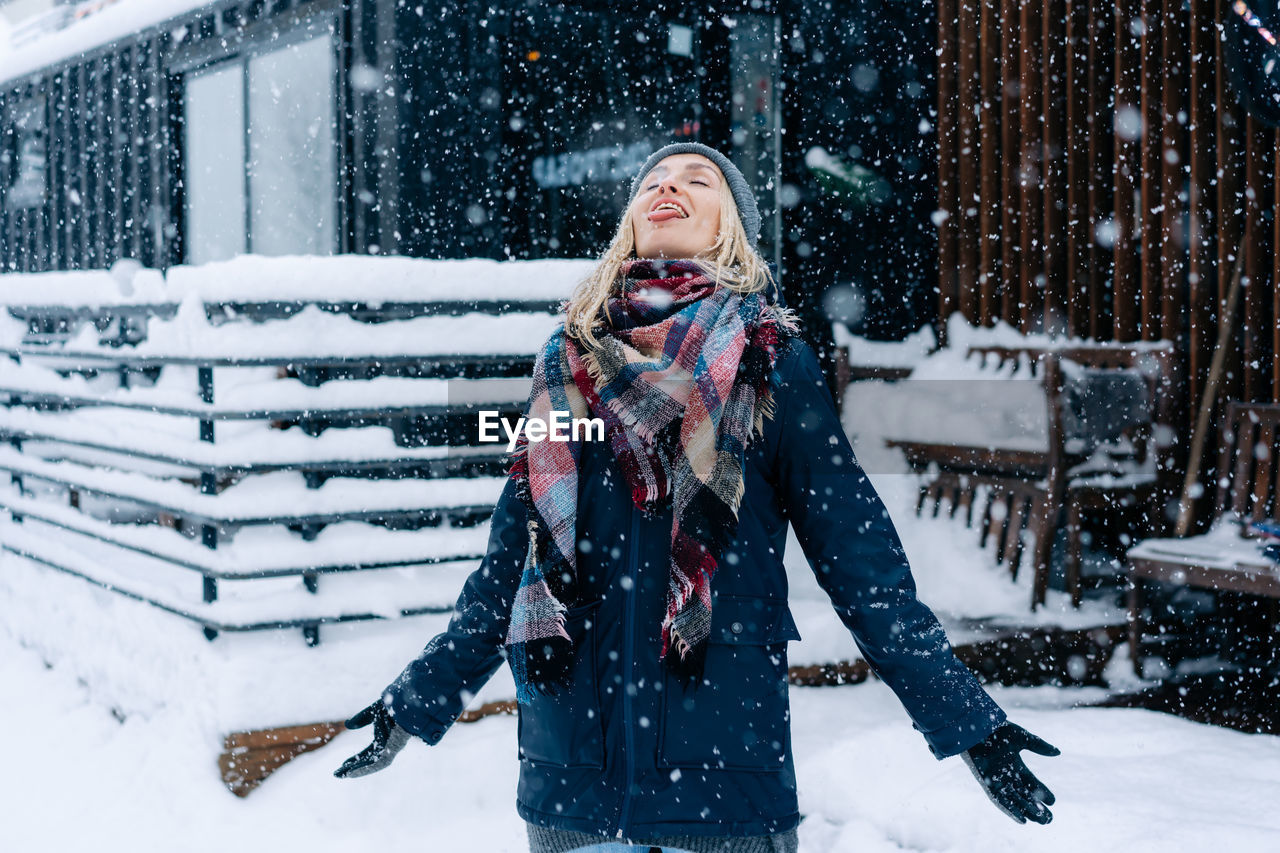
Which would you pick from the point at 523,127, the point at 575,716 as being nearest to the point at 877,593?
the point at 575,716

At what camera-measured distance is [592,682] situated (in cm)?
212

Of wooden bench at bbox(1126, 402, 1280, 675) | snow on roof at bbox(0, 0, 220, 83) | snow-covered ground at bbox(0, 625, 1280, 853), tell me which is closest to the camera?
snow-covered ground at bbox(0, 625, 1280, 853)

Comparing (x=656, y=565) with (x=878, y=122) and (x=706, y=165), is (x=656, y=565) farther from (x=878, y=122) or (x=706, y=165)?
(x=878, y=122)

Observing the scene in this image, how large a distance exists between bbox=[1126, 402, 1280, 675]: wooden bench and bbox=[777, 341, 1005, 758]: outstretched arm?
3.73m

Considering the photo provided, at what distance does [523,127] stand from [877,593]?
6199mm

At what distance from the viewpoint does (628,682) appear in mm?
2072

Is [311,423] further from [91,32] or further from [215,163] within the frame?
[91,32]

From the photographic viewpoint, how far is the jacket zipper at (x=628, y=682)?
6.71ft

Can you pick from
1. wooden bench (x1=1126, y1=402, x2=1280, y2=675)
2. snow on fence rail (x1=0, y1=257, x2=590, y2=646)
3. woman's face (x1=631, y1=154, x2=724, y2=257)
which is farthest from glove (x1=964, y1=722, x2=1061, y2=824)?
wooden bench (x1=1126, y1=402, x2=1280, y2=675)

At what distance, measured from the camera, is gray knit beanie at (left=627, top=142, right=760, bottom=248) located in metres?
2.59

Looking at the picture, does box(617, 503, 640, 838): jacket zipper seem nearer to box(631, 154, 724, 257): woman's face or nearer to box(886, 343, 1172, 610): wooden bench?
box(631, 154, 724, 257): woman's face

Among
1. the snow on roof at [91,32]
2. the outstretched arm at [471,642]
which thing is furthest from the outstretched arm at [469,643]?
the snow on roof at [91,32]

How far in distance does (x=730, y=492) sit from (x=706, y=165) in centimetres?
77

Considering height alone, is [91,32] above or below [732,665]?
above
